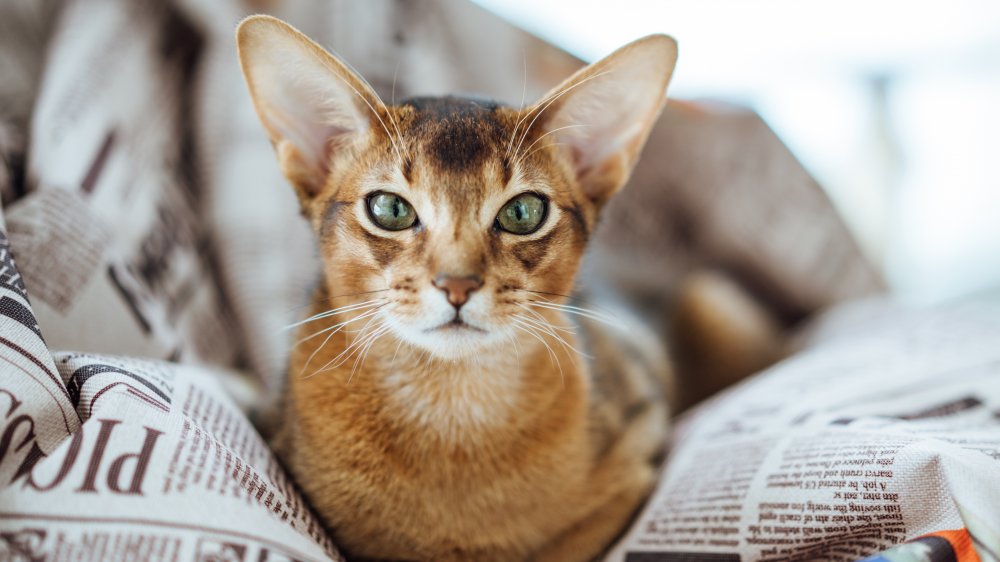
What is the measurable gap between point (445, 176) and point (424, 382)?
294 millimetres

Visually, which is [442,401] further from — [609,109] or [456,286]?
[609,109]

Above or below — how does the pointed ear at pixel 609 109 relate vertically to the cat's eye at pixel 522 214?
above

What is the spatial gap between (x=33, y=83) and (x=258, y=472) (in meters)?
0.98

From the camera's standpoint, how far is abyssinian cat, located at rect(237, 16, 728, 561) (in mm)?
944

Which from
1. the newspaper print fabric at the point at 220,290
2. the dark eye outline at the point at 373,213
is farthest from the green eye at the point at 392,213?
the newspaper print fabric at the point at 220,290

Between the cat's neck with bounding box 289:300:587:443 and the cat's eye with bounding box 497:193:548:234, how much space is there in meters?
0.15

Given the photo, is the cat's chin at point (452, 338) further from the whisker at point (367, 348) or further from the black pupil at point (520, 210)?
the black pupil at point (520, 210)

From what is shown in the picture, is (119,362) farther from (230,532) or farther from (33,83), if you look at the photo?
(33,83)

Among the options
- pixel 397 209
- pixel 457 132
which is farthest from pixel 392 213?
pixel 457 132

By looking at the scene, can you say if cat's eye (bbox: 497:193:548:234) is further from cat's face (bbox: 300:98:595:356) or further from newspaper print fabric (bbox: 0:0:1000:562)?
newspaper print fabric (bbox: 0:0:1000:562)

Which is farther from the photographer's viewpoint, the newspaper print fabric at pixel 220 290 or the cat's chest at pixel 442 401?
the cat's chest at pixel 442 401

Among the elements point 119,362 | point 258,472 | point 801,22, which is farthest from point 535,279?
point 801,22

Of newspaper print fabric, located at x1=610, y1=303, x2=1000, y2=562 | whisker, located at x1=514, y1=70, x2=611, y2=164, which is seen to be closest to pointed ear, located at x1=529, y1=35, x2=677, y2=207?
whisker, located at x1=514, y1=70, x2=611, y2=164

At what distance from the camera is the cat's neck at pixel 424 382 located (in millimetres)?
1029
